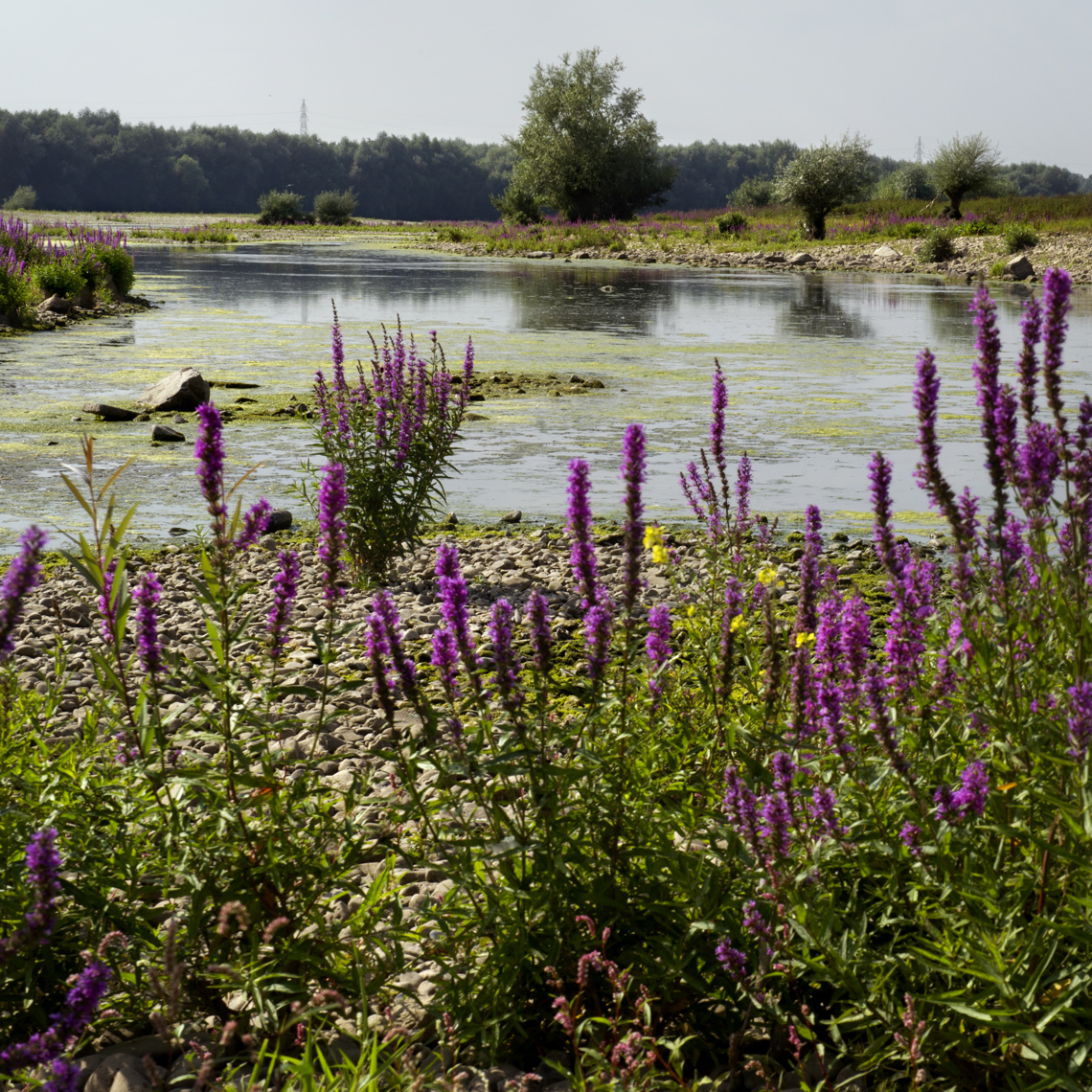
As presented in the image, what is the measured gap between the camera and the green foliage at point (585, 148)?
5569 centimetres

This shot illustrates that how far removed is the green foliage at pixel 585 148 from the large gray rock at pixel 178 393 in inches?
1912

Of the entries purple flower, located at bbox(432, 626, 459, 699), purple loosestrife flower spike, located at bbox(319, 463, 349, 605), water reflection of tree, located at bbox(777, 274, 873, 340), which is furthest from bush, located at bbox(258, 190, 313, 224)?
purple flower, located at bbox(432, 626, 459, 699)

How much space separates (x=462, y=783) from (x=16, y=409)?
10278 millimetres

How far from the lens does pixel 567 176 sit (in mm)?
55688

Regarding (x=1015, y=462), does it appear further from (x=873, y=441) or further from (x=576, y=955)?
(x=873, y=441)

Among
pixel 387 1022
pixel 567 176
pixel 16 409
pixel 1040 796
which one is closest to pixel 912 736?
pixel 1040 796

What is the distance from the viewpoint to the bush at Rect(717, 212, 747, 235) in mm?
46531

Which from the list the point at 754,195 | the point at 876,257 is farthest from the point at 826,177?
the point at 754,195

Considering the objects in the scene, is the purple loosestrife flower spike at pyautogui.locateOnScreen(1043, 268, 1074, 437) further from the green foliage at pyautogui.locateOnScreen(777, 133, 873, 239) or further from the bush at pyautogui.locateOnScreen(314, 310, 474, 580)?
the green foliage at pyautogui.locateOnScreen(777, 133, 873, 239)

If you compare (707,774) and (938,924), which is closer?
(938,924)

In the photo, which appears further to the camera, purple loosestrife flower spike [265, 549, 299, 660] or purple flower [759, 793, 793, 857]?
purple loosestrife flower spike [265, 549, 299, 660]

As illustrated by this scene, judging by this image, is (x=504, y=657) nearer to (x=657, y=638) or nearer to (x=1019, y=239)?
(x=657, y=638)

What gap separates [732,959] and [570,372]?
12.0 m

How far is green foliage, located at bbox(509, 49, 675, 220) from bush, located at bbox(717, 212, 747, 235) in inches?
418
